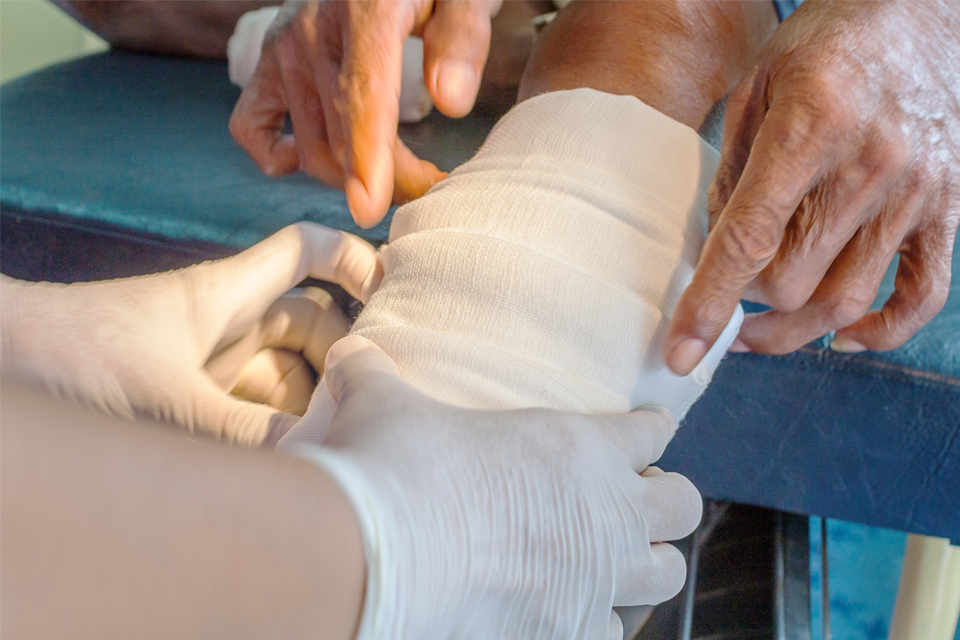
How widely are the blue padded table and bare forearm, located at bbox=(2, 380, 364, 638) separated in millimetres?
519

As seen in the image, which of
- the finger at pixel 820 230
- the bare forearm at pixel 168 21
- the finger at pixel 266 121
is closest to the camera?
the finger at pixel 820 230

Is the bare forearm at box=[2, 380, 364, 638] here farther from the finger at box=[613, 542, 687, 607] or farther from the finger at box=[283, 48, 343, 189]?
the finger at box=[283, 48, 343, 189]

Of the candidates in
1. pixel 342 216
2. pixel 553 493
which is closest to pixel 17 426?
pixel 553 493

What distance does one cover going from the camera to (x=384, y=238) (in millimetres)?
748

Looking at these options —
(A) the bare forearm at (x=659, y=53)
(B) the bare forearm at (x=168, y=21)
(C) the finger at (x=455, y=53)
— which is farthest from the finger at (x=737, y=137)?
(B) the bare forearm at (x=168, y=21)

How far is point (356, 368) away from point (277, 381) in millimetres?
282

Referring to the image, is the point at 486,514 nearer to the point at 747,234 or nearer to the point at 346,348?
the point at 346,348

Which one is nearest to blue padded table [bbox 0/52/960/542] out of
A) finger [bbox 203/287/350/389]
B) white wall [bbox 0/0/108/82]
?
finger [bbox 203/287/350/389]

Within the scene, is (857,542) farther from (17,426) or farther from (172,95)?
(172,95)

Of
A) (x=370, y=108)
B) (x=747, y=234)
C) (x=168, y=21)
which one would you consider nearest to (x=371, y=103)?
(x=370, y=108)

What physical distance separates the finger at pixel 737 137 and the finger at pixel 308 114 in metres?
0.41

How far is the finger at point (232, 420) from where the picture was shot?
1.67 feet

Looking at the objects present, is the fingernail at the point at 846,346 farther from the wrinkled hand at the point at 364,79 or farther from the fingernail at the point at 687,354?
the wrinkled hand at the point at 364,79

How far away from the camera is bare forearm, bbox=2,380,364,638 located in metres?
0.21
